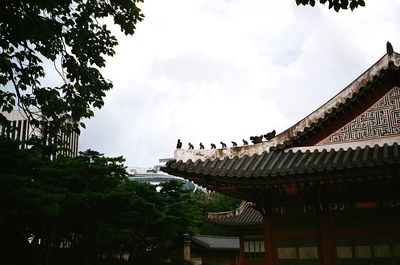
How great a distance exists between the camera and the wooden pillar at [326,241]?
8.46 metres

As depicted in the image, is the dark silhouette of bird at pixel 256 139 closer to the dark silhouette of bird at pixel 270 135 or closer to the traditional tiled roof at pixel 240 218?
the dark silhouette of bird at pixel 270 135

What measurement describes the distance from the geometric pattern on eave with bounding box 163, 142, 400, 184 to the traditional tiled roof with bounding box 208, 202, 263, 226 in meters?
15.9

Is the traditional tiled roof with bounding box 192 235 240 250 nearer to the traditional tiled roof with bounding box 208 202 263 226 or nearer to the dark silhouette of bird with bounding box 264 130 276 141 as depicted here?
the traditional tiled roof with bounding box 208 202 263 226

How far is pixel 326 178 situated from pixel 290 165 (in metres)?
0.78

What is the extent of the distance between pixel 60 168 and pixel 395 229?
14.5 metres

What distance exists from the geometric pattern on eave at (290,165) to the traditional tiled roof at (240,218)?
1590cm

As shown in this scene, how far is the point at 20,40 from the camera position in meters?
7.39

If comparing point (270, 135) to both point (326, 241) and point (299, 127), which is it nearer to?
point (299, 127)

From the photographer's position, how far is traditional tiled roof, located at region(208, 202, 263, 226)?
24.6 metres

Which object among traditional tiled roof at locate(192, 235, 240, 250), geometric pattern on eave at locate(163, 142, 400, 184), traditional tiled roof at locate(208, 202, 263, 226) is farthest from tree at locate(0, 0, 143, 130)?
traditional tiled roof at locate(192, 235, 240, 250)

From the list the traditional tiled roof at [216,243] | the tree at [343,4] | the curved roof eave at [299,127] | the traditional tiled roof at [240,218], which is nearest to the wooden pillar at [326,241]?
the curved roof eave at [299,127]

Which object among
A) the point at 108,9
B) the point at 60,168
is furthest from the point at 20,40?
the point at 60,168

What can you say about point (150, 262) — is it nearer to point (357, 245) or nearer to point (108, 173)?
point (108, 173)

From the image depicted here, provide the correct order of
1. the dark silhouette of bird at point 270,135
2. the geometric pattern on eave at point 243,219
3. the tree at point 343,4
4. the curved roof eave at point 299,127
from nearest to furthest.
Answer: the tree at point 343,4, the curved roof eave at point 299,127, the dark silhouette of bird at point 270,135, the geometric pattern on eave at point 243,219
